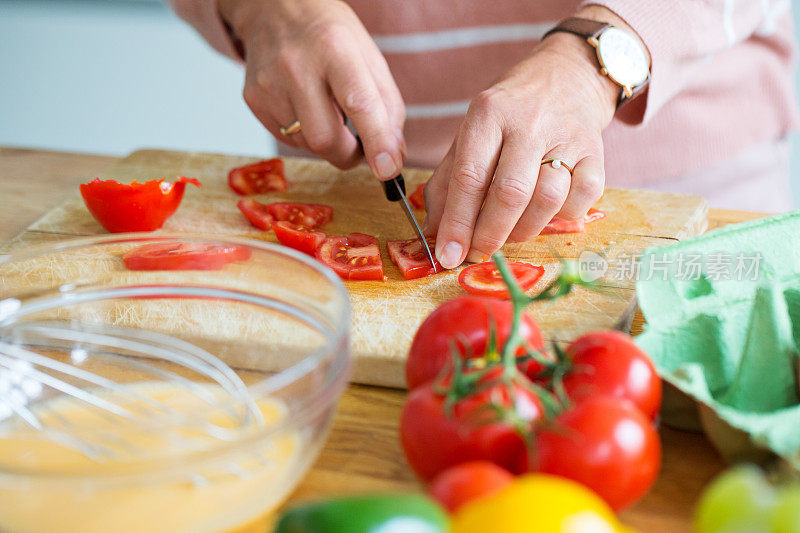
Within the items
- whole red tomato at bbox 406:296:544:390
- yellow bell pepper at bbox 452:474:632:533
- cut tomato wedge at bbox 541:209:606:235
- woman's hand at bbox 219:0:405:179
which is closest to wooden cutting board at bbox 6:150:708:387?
cut tomato wedge at bbox 541:209:606:235

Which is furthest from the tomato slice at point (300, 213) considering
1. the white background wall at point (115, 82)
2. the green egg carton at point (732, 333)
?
the white background wall at point (115, 82)

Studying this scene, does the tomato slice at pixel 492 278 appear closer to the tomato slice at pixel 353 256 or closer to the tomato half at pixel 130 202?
the tomato slice at pixel 353 256

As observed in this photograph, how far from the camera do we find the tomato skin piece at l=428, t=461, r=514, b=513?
2.06 ft

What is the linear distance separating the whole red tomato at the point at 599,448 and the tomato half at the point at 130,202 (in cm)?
102

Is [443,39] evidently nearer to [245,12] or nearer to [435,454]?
[245,12]

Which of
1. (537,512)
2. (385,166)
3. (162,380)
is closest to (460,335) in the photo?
(537,512)

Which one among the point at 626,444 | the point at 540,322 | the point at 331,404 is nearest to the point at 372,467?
the point at 331,404

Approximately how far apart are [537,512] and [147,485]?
1.02ft

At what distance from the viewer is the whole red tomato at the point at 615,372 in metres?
0.77

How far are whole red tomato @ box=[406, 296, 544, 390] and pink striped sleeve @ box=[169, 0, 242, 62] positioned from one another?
116 centimetres

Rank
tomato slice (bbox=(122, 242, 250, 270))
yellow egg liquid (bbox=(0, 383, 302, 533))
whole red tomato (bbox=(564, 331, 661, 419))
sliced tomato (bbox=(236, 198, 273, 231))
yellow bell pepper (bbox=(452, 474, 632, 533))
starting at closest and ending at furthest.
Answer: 1. yellow bell pepper (bbox=(452, 474, 632, 533))
2. yellow egg liquid (bbox=(0, 383, 302, 533))
3. whole red tomato (bbox=(564, 331, 661, 419))
4. tomato slice (bbox=(122, 242, 250, 270))
5. sliced tomato (bbox=(236, 198, 273, 231))

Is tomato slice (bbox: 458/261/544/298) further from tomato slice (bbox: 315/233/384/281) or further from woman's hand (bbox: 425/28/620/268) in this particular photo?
tomato slice (bbox: 315/233/384/281)

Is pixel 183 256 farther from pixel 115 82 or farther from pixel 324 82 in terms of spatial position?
pixel 115 82

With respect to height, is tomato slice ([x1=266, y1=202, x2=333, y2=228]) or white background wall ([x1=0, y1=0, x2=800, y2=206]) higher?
tomato slice ([x1=266, y1=202, x2=333, y2=228])
